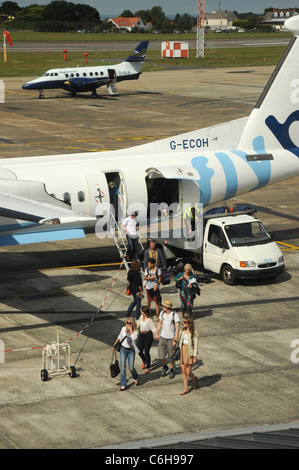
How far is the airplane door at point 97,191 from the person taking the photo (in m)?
26.4

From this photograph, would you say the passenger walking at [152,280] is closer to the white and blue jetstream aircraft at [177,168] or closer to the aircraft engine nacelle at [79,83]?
the white and blue jetstream aircraft at [177,168]

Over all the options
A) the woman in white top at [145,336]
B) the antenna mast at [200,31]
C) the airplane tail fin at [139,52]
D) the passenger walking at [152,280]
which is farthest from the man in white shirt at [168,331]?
the antenna mast at [200,31]

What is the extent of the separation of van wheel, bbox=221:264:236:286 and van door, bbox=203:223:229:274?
226 millimetres

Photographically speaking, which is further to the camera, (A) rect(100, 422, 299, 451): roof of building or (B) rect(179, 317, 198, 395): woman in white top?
(B) rect(179, 317, 198, 395): woman in white top

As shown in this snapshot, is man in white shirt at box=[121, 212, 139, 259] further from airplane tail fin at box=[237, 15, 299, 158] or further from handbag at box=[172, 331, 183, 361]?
handbag at box=[172, 331, 183, 361]

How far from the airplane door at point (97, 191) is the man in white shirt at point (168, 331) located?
367 inches

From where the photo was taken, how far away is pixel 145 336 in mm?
18016

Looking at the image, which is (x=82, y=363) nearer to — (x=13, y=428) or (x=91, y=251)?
(x=13, y=428)

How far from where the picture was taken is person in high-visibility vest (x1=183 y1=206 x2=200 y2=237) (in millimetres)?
26281

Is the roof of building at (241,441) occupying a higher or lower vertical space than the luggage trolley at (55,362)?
higher

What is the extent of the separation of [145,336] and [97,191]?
955 cm

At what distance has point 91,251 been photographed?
29.3 m

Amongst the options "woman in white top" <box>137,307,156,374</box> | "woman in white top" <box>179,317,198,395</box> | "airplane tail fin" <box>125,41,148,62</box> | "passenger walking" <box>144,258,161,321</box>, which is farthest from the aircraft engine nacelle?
"woman in white top" <box>179,317,198,395</box>

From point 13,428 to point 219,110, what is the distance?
56.5m
